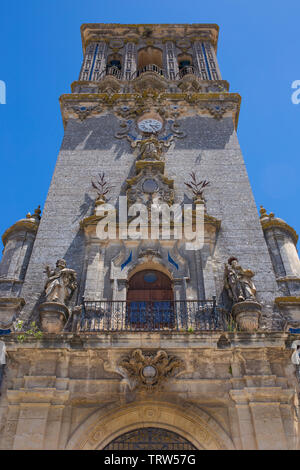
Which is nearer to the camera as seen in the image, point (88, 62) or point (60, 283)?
point (60, 283)

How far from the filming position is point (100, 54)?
70.5 feet

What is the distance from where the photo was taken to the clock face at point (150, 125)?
16317mm

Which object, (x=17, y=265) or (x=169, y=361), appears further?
(x=17, y=265)

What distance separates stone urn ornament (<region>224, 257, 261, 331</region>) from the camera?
9688mm

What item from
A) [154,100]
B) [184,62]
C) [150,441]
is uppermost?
[184,62]

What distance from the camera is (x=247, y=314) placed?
974 cm

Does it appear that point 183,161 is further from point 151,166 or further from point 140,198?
point 140,198

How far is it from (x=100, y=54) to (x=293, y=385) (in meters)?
17.3

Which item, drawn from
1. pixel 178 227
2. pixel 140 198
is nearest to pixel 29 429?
pixel 178 227

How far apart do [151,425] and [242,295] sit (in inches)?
128

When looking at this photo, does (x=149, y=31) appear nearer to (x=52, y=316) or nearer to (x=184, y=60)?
(x=184, y=60)

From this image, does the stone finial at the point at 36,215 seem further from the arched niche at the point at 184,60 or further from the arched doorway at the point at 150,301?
the arched niche at the point at 184,60

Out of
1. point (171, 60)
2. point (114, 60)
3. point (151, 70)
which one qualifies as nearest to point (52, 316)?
point (151, 70)
